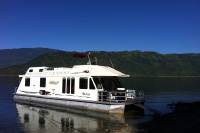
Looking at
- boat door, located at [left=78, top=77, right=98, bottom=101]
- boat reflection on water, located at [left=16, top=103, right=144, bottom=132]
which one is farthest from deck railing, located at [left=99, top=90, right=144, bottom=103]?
boat reflection on water, located at [left=16, top=103, right=144, bottom=132]

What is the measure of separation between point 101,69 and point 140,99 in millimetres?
3966

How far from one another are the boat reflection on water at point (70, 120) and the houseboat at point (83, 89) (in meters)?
0.65

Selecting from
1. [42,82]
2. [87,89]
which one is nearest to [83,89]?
[87,89]

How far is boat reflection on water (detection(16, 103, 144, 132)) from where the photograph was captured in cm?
1338

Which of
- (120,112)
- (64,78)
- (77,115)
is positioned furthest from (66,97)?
(120,112)

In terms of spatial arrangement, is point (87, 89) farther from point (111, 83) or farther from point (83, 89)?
point (111, 83)

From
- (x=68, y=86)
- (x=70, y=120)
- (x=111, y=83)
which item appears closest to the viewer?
(x=70, y=120)

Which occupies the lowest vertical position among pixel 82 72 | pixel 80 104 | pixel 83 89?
pixel 80 104

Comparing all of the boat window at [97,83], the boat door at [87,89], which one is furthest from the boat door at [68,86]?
Result: the boat window at [97,83]

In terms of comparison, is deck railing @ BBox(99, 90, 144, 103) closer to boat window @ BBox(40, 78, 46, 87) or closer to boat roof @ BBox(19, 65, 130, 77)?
boat roof @ BBox(19, 65, 130, 77)

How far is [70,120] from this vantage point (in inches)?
608

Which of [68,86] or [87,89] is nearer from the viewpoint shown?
[87,89]

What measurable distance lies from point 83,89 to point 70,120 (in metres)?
3.17

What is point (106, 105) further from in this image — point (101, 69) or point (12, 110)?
point (12, 110)
